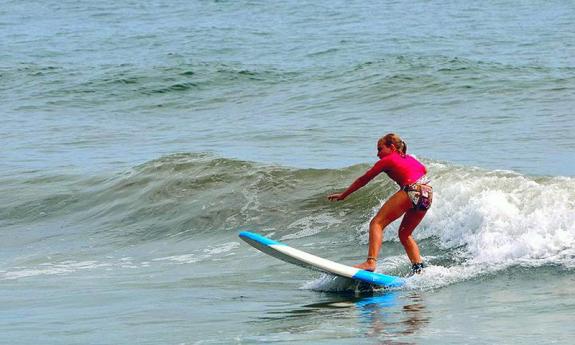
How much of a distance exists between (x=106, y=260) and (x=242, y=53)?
21369 mm

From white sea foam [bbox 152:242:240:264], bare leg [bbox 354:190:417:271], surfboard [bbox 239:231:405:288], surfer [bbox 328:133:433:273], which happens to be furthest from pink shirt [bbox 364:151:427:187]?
white sea foam [bbox 152:242:240:264]

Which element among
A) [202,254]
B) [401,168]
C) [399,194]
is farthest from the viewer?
[202,254]

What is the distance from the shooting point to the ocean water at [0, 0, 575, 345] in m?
8.85

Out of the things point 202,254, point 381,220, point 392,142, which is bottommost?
point 202,254

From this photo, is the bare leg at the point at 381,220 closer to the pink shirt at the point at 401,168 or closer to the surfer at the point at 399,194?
the surfer at the point at 399,194

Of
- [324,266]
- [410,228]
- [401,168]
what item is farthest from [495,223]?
[324,266]

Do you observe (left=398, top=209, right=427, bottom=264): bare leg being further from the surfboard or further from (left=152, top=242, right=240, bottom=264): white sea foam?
(left=152, top=242, right=240, bottom=264): white sea foam

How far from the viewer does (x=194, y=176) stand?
1703 cm

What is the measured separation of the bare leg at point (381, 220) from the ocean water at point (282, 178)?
1.21 feet

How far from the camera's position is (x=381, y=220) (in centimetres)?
1000

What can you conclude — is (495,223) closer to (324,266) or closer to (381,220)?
(381,220)

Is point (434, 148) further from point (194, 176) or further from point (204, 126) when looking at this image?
point (204, 126)

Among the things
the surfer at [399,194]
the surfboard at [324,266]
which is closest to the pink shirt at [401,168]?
the surfer at [399,194]

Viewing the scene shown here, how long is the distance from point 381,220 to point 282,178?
606 centimetres
